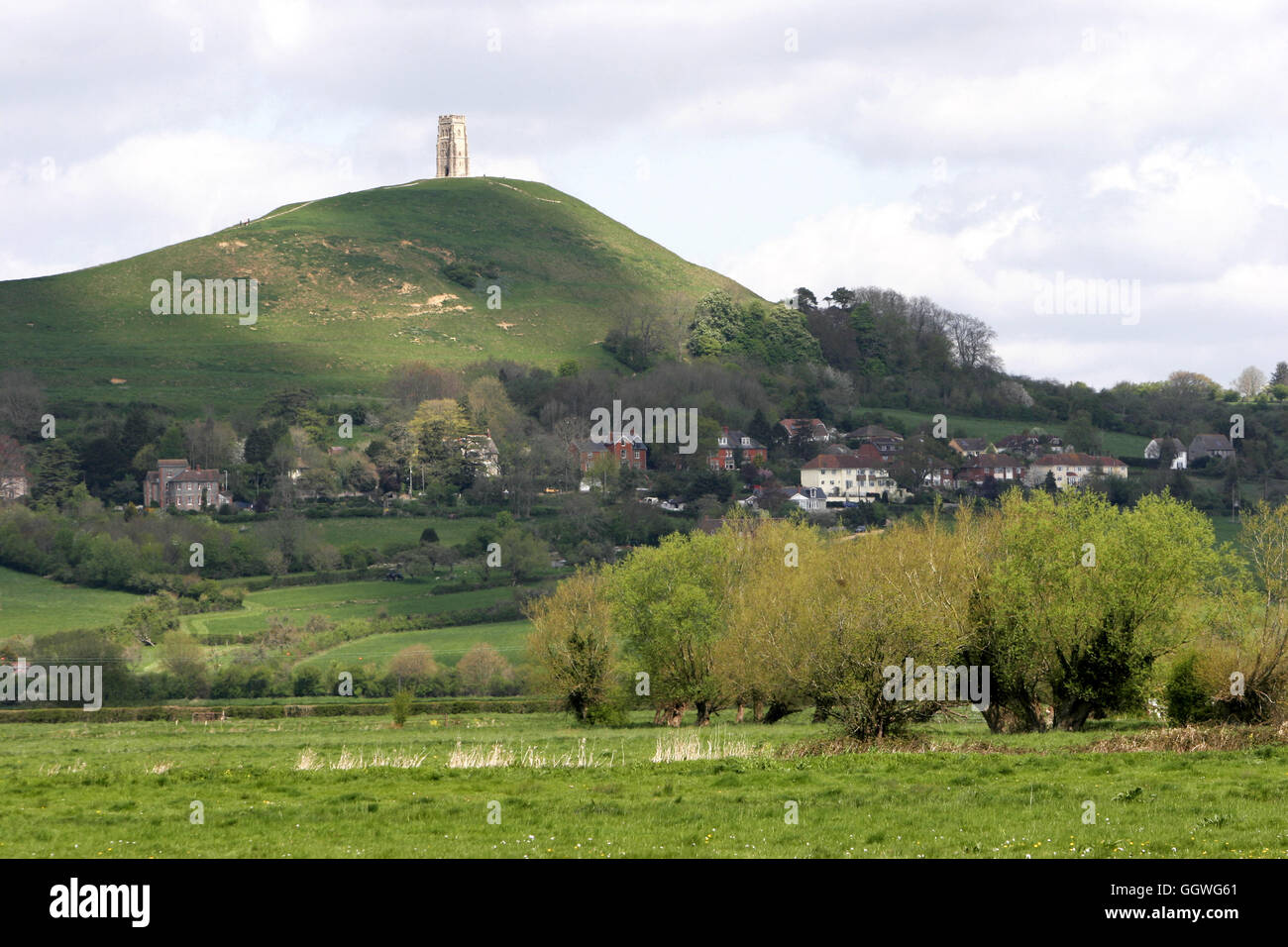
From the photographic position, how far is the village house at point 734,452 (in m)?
162

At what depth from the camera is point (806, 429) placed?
177 m

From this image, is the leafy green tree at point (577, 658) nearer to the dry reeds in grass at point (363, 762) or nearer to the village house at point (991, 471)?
the dry reeds in grass at point (363, 762)

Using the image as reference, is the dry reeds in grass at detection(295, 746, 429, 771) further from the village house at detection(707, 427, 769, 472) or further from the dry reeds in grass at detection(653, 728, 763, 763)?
the village house at detection(707, 427, 769, 472)

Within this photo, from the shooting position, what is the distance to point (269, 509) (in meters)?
140

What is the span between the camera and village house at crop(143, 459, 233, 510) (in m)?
142

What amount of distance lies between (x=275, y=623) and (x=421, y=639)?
1039cm

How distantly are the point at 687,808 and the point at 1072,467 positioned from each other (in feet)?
469

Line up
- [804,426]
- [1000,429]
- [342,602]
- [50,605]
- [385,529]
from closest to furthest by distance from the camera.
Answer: [50,605] → [342,602] → [385,529] → [804,426] → [1000,429]

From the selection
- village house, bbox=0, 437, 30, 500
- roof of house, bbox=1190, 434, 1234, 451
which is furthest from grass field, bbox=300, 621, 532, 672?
roof of house, bbox=1190, 434, 1234, 451

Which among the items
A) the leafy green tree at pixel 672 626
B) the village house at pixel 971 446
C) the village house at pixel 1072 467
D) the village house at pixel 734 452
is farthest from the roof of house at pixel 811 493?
the leafy green tree at pixel 672 626

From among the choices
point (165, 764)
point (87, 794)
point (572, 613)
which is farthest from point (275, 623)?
point (87, 794)

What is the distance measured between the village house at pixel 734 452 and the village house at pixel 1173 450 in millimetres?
49027

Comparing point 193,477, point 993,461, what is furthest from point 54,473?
point 993,461

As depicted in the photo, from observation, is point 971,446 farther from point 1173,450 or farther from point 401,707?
point 401,707
